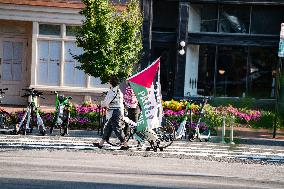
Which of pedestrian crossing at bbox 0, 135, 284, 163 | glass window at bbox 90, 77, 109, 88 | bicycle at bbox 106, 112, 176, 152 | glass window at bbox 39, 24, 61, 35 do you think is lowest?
pedestrian crossing at bbox 0, 135, 284, 163

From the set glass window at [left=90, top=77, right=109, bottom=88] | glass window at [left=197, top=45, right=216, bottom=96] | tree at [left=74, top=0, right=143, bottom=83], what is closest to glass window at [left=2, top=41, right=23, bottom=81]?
glass window at [left=90, top=77, right=109, bottom=88]

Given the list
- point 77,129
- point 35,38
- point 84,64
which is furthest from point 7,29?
point 77,129

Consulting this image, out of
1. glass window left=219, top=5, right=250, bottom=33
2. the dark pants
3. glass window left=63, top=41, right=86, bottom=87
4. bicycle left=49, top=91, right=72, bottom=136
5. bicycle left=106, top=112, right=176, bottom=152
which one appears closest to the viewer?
the dark pants

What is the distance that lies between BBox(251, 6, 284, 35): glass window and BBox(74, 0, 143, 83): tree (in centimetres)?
760

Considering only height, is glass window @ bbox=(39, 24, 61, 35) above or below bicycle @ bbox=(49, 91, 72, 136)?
above

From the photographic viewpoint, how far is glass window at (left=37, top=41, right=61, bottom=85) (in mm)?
24812

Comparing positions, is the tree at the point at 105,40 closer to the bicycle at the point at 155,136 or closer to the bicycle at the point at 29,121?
the bicycle at the point at 29,121

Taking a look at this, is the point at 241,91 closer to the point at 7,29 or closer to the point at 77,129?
the point at 77,129

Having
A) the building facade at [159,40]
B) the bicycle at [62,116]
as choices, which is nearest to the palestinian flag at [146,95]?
the bicycle at [62,116]

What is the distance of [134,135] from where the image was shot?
1444cm

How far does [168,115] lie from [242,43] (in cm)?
737

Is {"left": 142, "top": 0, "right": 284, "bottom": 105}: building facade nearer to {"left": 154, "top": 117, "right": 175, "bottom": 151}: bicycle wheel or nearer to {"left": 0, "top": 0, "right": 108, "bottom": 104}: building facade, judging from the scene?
{"left": 0, "top": 0, "right": 108, "bottom": 104}: building facade

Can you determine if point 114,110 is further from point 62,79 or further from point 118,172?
point 62,79

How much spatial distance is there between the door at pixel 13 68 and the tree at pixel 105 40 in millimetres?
5913
